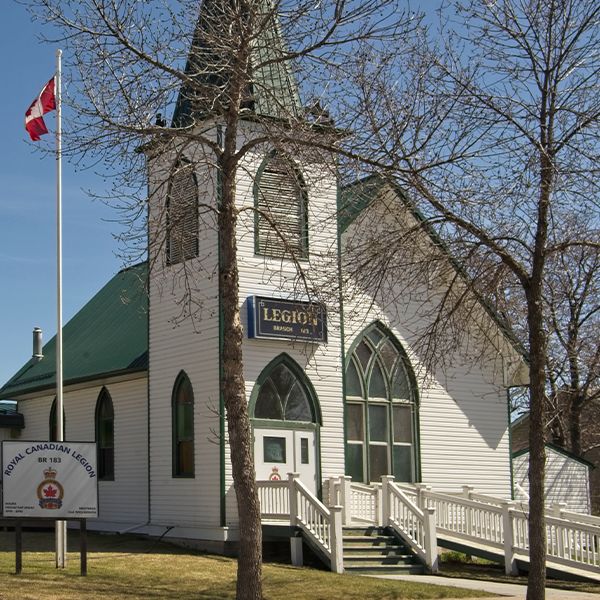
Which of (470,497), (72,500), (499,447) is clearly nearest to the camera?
(72,500)

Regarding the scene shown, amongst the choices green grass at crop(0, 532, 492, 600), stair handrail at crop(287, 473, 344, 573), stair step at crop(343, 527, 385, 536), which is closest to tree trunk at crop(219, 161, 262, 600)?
green grass at crop(0, 532, 492, 600)

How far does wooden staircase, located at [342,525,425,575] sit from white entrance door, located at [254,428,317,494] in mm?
1819

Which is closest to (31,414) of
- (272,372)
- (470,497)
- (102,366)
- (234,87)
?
(102,366)

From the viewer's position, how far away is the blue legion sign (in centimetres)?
2284

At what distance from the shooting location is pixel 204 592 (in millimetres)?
17062

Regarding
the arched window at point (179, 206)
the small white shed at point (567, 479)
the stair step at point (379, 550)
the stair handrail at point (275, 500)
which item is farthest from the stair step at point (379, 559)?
the small white shed at point (567, 479)

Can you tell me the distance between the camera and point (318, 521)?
69.0 ft

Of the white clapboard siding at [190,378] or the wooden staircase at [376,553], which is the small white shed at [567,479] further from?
the white clapboard siding at [190,378]

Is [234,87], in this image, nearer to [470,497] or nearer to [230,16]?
[230,16]

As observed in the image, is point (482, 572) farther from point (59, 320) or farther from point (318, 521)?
point (59, 320)

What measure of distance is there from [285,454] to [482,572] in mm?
4699

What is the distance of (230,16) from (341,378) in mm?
11337

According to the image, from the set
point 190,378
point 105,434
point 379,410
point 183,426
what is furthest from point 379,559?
point 105,434

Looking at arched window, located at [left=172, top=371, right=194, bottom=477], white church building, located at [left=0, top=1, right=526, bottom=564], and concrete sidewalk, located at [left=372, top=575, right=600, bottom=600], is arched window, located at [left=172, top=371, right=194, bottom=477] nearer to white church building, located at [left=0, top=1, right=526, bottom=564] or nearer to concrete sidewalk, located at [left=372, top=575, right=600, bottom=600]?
white church building, located at [left=0, top=1, right=526, bottom=564]
